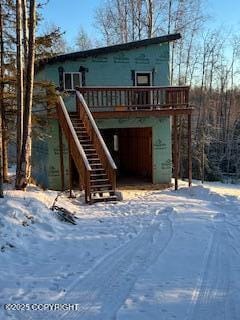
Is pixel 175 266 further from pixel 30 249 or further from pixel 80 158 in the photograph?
pixel 80 158

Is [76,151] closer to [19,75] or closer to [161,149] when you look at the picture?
[19,75]

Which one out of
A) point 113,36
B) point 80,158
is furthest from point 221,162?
point 80,158

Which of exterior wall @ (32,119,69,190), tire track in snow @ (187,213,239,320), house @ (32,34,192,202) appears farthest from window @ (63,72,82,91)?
tire track in snow @ (187,213,239,320)

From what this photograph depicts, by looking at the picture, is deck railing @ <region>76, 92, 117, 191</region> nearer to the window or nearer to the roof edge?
the window

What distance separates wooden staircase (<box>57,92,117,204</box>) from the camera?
11.4m

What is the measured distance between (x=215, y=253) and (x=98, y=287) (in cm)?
234

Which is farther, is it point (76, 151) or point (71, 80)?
point (71, 80)

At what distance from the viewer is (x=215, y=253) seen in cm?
657

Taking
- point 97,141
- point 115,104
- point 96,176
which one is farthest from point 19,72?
point 115,104

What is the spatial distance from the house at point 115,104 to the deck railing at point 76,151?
70 millimetres

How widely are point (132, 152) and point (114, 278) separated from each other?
594 inches

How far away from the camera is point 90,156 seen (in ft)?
41.3

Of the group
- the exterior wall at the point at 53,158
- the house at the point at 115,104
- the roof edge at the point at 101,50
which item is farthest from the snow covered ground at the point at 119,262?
the roof edge at the point at 101,50

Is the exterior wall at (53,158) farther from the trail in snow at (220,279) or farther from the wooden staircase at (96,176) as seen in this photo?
the trail in snow at (220,279)
